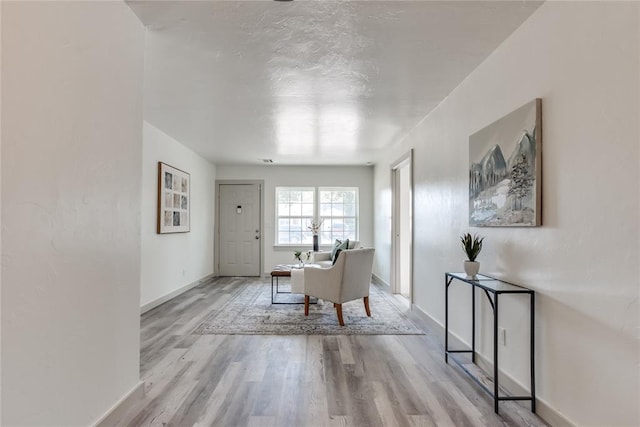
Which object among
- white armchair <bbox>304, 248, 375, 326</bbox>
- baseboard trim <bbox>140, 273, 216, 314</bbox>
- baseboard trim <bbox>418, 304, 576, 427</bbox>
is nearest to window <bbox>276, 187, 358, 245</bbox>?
baseboard trim <bbox>140, 273, 216, 314</bbox>

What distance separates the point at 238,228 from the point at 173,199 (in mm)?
2237

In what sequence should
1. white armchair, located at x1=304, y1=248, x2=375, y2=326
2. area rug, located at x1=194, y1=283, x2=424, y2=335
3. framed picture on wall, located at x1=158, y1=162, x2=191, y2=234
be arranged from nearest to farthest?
area rug, located at x1=194, y1=283, x2=424, y2=335 → white armchair, located at x1=304, y1=248, x2=375, y2=326 → framed picture on wall, located at x1=158, y1=162, x2=191, y2=234

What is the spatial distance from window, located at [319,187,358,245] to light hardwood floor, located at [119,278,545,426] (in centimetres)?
384

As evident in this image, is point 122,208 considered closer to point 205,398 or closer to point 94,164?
point 94,164

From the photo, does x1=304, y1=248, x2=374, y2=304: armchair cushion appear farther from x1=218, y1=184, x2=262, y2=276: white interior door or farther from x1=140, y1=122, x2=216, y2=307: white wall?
x1=218, y1=184, x2=262, y2=276: white interior door

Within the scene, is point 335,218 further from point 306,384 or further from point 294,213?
point 306,384

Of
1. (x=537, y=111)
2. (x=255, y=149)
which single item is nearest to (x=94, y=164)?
(x=537, y=111)

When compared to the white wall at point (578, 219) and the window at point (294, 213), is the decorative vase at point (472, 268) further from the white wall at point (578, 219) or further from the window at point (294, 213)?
the window at point (294, 213)

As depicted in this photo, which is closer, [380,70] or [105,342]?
[105,342]

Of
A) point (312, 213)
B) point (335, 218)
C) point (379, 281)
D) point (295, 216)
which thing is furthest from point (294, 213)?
point (379, 281)

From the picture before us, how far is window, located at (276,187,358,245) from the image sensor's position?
7.11 meters

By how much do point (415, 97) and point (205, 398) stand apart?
9.81ft

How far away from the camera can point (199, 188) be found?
6.11m

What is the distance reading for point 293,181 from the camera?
23.2 feet
